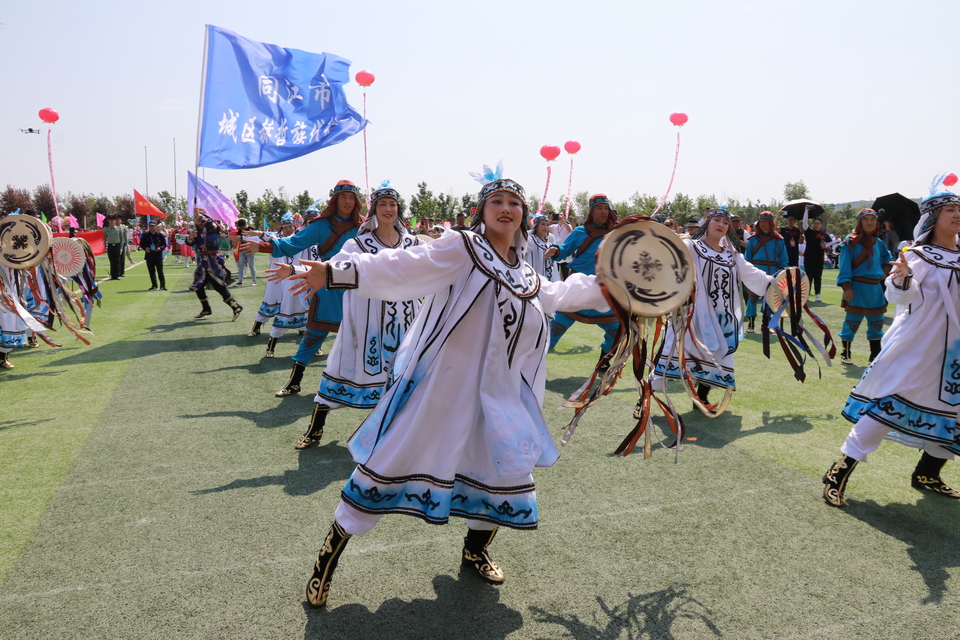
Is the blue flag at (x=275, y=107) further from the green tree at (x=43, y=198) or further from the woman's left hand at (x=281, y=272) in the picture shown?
the green tree at (x=43, y=198)

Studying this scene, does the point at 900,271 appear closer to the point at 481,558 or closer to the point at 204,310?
the point at 481,558

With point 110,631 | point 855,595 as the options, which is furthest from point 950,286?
point 110,631

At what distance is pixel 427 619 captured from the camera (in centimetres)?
274

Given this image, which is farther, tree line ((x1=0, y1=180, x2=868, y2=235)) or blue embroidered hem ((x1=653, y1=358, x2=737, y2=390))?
tree line ((x1=0, y1=180, x2=868, y2=235))

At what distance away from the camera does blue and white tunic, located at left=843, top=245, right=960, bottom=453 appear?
377 centimetres

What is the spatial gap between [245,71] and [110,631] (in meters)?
8.24

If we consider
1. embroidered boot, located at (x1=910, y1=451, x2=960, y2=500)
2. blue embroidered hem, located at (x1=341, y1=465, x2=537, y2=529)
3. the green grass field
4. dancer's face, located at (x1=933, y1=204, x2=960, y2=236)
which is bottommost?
the green grass field

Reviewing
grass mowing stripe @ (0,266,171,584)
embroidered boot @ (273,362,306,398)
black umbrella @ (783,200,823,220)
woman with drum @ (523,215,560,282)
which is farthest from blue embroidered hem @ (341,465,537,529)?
black umbrella @ (783,200,823,220)

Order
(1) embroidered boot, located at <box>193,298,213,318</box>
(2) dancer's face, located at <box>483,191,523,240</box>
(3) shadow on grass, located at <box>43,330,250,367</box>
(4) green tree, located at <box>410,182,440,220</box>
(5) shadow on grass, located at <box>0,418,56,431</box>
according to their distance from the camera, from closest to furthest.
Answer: (2) dancer's face, located at <box>483,191,523,240</box> → (5) shadow on grass, located at <box>0,418,56,431</box> → (3) shadow on grass, located at <box>43,330,250,367</box> → (1) embroidered boot, located at <box>193,298,213,318</box> → (4) green tree, located at <box>410,182,440,220</box>

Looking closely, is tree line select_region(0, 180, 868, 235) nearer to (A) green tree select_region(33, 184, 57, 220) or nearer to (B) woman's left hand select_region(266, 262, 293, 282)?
(A) green tree select_region(33, 184, 57, 220)

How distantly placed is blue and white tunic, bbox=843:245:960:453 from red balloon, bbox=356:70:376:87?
6.02 meters

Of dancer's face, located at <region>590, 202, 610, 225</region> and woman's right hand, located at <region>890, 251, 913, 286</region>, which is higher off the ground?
dancer's face, located at <region>590, 202, 610, 225</region>

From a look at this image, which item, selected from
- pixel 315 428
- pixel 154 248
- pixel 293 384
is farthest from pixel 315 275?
pixel 154 248

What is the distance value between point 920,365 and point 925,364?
0.04 m
